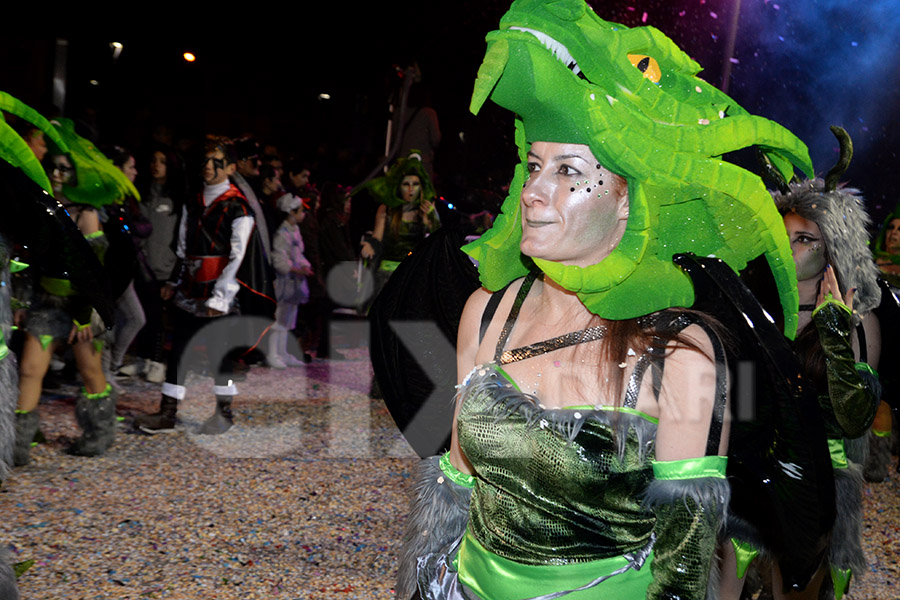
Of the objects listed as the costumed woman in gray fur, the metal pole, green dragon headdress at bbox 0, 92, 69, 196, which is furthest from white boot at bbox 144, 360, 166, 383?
the costumed woman in gray fur

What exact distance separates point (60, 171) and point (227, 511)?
2430mm

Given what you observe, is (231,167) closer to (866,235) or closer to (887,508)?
(866,235)

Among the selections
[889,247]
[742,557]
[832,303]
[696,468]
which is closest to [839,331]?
[832,303]

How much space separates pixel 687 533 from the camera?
4.91ft

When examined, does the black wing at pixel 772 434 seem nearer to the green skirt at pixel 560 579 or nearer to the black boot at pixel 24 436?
the green skirt at pixel 560 579

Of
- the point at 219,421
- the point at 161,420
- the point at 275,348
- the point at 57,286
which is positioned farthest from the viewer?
the point at 275,348

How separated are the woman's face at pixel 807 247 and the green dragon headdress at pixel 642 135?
1594mm

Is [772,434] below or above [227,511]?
above

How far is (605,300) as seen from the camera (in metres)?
1.68

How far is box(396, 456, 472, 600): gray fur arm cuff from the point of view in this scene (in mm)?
1896

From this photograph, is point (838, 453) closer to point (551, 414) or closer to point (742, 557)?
point (742, 557)

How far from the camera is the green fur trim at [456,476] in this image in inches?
75.2

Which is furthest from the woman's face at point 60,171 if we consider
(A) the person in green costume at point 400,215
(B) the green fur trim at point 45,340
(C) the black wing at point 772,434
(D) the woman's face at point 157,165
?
(C) the black wing at point 772,434

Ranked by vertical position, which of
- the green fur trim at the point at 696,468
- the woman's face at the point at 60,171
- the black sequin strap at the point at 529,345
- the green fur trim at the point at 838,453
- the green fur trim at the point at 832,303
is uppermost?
the woman's face at the point at 60,171
